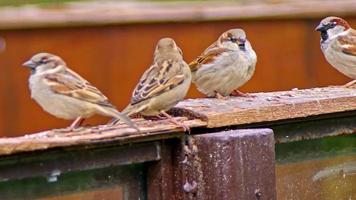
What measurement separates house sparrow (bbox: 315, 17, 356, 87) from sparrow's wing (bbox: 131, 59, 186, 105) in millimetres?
2864

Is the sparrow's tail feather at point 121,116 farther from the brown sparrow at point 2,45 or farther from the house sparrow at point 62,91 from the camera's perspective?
the brown sparrow at point 2,45

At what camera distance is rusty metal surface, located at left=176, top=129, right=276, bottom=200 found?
2.42 metres

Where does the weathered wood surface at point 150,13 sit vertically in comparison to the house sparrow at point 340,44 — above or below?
above

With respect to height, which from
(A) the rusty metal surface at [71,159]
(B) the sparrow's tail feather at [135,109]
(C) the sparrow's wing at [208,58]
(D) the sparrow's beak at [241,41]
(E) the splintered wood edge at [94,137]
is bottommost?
(C) the sparrow's wing at [208,58]

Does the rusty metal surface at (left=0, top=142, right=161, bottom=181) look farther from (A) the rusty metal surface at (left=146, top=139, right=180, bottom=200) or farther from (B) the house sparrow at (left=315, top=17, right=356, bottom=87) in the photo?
(B) the house sparrow at (left=315, top=17, right=356, bottom=87)

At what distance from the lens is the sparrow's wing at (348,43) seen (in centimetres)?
645

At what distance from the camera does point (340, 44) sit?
6465 mm

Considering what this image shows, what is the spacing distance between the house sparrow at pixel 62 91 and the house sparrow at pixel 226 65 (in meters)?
1.67

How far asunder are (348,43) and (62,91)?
3.57 m

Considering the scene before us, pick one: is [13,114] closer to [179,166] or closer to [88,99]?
[88,99]

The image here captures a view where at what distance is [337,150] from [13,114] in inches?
218

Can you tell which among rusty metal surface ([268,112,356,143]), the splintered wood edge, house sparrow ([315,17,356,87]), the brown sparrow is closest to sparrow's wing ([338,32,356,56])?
house sparrow ([315,17,356,87])

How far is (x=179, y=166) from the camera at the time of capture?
2.43 meters

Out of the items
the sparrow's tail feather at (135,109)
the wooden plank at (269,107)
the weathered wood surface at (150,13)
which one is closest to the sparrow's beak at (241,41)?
the sparrow's tail feather at (135,109)
